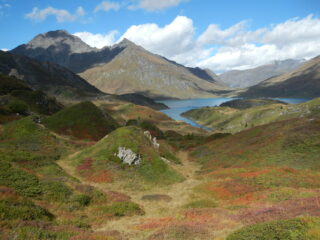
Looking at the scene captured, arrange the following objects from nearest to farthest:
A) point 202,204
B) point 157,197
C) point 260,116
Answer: point 202,204 → point 157,197 → point 260,116

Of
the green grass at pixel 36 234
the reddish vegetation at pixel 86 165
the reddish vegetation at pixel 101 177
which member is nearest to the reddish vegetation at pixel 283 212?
the green grass at pixel 36 234

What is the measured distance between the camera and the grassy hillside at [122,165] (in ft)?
127

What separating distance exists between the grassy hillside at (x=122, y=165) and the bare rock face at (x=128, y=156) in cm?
57

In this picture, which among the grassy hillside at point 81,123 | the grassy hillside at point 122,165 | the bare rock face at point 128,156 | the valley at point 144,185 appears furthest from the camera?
the grassy hillside at point 81,123

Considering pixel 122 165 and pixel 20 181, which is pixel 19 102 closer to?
pixel 122 165

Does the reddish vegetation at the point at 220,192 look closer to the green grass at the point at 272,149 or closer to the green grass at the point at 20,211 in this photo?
the green grass at the point at 272,149

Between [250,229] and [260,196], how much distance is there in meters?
15.1

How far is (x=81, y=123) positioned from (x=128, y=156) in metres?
34.0

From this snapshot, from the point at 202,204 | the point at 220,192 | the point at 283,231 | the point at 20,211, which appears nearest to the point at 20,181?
the point at 20,211

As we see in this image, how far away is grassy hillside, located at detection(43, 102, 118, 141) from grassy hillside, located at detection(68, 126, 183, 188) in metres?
21.6

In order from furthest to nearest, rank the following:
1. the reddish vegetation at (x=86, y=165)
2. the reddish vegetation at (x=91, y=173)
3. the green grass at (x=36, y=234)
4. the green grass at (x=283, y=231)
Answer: the reddish vegetation at (x=86, y=165) → the reddish vegetation at (x=91, y=173) → the green grass at (x=36, y=234) → the green grass at (x=283, y=231)

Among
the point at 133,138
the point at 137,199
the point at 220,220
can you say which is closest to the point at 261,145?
the point at 133,138

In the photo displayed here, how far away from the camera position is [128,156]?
42.8 m

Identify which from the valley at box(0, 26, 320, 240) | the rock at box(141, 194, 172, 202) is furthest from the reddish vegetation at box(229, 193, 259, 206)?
the rock at box(141, 194, 172, 202)
